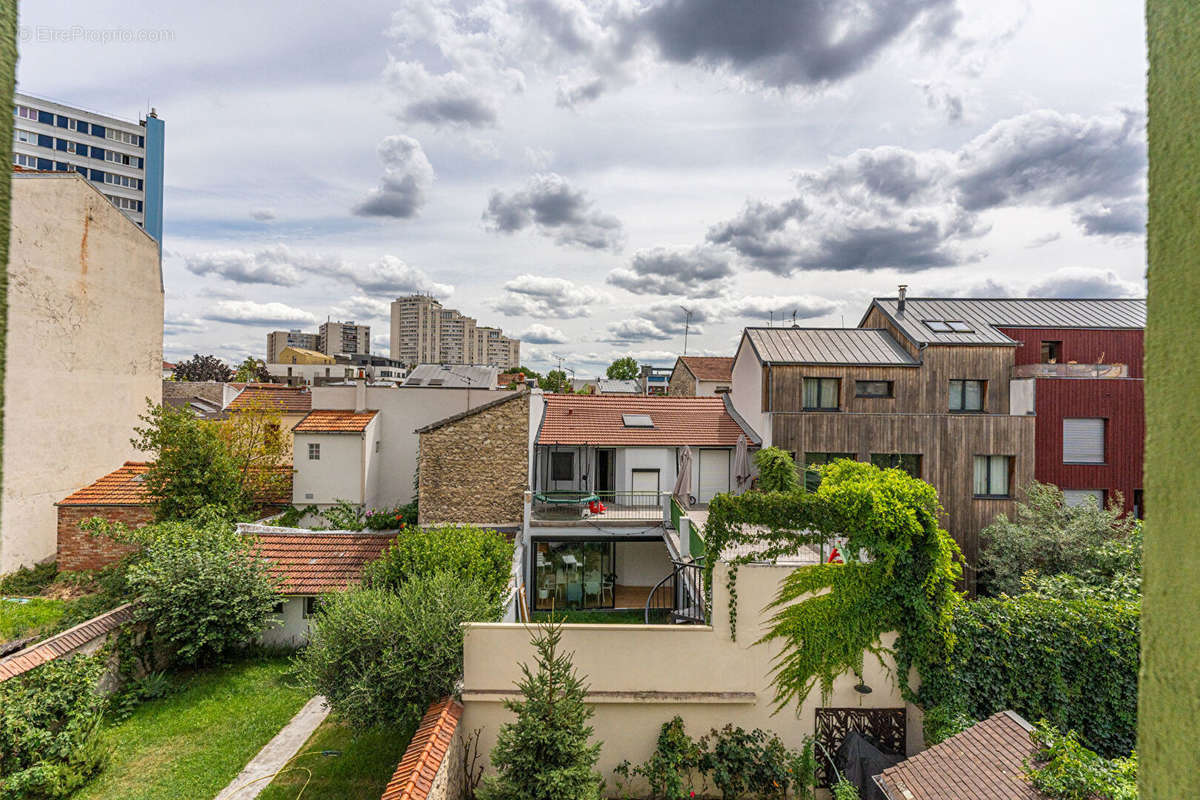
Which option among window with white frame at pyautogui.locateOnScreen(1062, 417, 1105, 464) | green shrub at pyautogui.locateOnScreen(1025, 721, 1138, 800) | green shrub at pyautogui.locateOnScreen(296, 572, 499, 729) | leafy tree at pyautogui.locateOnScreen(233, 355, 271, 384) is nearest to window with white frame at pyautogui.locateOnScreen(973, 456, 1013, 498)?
window with white frame at pyautogui.locateOnScreen(1062, 417, 1105, 464)

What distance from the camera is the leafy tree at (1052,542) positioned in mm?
14398

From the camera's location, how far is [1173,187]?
1.28 metres

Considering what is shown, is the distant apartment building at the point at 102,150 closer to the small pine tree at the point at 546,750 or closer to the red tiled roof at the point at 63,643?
the red tiled roof at the point at 63,643

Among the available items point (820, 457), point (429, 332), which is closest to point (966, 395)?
point (820, 457)

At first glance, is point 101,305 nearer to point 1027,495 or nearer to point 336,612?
point 336,612

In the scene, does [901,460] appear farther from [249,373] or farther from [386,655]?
[249,373]

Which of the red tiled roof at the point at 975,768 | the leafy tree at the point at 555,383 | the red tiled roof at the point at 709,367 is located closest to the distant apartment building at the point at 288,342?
the leafy tree at the point at 555,383

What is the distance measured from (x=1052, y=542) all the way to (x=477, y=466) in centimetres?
1640

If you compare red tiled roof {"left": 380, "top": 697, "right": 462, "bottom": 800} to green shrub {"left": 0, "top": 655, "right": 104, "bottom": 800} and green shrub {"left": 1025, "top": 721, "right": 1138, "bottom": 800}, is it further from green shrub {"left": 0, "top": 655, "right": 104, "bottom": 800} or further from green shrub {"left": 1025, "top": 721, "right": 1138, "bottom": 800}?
green shrub {"left": 1025, "top": 721, "right": 1138, "bottom": 800}

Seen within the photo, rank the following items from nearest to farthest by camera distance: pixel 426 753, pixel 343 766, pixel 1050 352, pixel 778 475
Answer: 1. pixel 426 753
2. pixel 343 766
3. pixel 778 475
4. pixel 1050 352

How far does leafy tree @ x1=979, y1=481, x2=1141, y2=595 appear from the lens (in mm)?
14398

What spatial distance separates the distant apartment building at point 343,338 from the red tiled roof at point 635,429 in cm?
11874

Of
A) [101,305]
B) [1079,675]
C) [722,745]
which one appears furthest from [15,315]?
[1079,675]

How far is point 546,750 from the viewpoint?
7.07 meters
